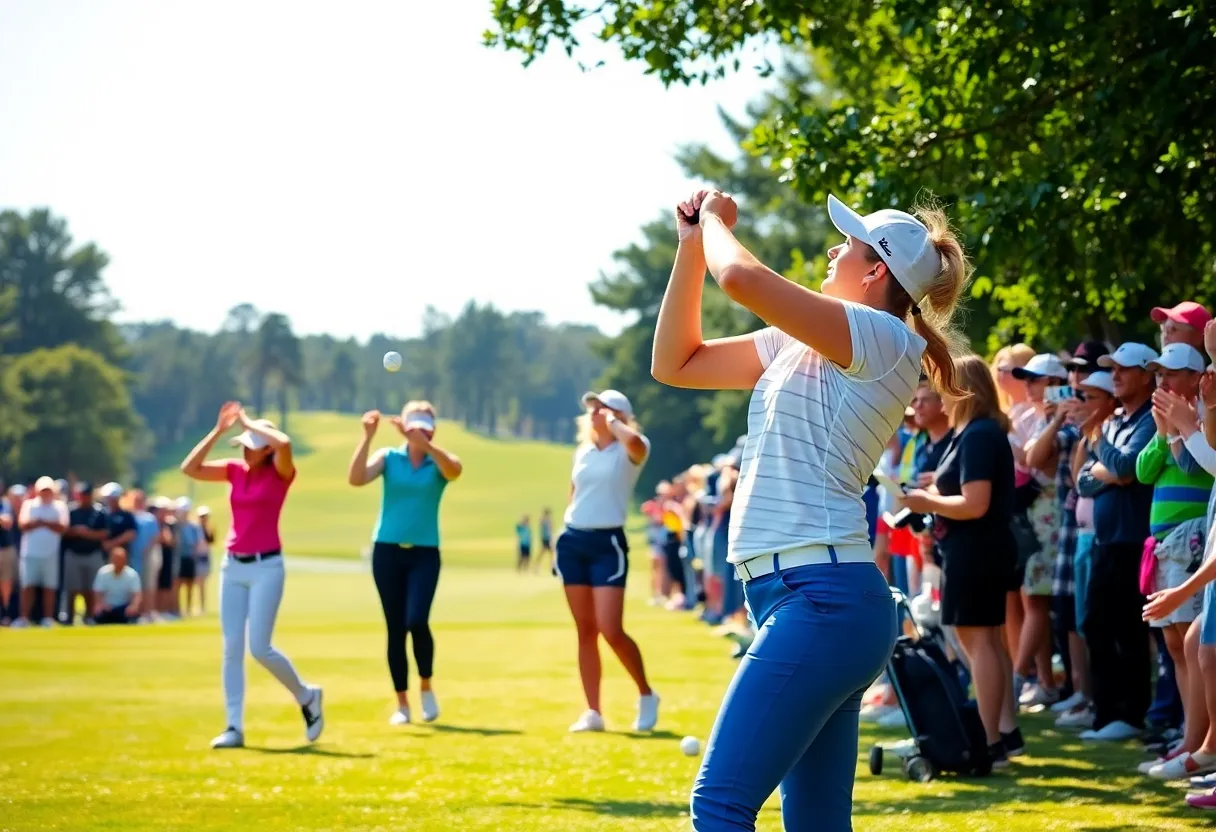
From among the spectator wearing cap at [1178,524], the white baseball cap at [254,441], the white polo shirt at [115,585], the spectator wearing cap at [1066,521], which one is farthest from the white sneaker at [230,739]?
the white polo shirt at [115,585]

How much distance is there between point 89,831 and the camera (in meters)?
7.75

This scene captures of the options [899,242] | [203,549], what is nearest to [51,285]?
[203,549]

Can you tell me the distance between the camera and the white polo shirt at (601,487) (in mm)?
12086

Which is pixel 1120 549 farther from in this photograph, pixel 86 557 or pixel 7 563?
pixel 86 557

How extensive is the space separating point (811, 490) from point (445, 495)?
132489 millimetres

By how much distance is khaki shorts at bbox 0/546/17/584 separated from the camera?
87.5 feet

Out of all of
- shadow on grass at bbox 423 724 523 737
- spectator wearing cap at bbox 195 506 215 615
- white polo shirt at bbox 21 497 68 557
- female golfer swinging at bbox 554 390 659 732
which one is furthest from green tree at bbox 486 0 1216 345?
spectator wearing cap at bbox 195 506 215 615

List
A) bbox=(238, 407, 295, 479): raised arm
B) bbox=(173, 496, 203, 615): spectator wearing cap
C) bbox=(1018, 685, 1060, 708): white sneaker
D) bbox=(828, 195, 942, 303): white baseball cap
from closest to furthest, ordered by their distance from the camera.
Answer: bbox=(828, 195, 942, 303): white baseball cap, bbox=(238, 407, 295, 479): raised arm, bbox=(1018, 685, 1060, 708): white sneaker, bbox=(173, 496, 203, 615): spectator wearing cap

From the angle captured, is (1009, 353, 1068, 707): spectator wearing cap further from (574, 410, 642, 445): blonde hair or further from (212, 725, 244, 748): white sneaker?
(212, 725, 244, 748): white sneaker

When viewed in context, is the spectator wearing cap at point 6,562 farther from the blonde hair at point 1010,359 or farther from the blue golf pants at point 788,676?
the blue golf pants at point 788,676

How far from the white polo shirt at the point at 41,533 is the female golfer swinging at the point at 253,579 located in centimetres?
1581

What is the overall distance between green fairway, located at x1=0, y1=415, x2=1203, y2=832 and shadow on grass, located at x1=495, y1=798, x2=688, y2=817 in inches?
0.8

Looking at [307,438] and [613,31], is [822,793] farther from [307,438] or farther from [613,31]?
[307,438]

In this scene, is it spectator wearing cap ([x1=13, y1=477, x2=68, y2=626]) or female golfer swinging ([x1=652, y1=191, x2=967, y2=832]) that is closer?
female golfer swinging ([x1=652, y1=191, x2=967, y2=832])
